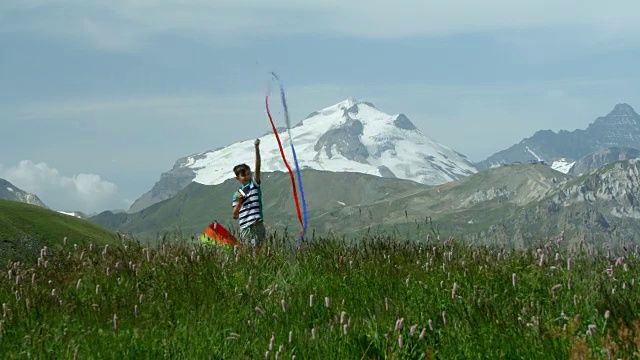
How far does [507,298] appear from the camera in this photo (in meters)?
6.52

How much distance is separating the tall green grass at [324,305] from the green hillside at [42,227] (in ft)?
42.3

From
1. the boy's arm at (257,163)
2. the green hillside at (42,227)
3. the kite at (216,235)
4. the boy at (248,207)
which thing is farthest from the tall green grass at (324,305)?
the green hillside at (42,227)

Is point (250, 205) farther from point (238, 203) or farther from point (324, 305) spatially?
point (324, 305)

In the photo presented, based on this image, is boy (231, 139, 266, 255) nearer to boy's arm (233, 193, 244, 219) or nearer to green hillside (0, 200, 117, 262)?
boy's arm (233, 193, 244, 219)

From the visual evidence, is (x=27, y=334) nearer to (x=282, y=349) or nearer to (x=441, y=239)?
(x=282, y=349)

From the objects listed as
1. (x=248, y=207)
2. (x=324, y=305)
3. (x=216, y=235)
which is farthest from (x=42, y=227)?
(x=324, y=305)

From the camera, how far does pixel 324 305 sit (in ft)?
21.6

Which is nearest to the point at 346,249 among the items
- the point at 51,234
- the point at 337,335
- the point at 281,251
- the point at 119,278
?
the point at 281,251

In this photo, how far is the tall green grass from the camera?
211 inches

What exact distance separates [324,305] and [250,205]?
7.24 metres

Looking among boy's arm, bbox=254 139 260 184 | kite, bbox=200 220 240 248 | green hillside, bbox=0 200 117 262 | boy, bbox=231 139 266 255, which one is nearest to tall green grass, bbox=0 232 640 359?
kite, bbox=200 220 240 248

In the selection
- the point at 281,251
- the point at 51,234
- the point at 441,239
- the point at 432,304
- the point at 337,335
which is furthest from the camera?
the point at 51,234

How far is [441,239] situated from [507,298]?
3.68 m

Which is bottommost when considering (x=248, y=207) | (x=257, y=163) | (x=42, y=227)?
(x=248, y=207)
